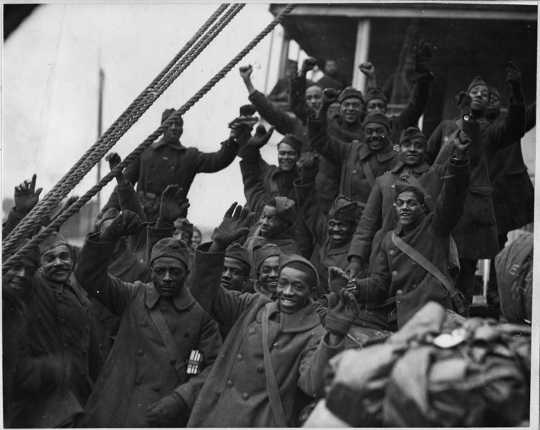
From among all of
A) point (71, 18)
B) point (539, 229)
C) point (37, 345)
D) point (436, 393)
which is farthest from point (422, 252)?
point (71, 18)

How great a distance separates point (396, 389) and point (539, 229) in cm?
243

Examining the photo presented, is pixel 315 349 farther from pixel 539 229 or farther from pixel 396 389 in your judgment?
pixel 396 389

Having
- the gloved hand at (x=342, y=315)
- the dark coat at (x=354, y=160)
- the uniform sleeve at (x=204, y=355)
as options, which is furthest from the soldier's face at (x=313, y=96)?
the gloved hand at (x=342, y=315)

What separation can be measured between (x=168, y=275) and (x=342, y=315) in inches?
57.6

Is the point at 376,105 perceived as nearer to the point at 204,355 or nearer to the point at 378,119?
the point at 378,119

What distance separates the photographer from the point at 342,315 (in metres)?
4.21

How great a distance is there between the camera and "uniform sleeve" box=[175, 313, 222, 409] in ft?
16.5

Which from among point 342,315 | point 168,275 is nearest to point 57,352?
point 168,275

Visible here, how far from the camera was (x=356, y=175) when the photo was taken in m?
7.50

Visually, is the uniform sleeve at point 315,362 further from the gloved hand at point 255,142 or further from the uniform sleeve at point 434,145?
the gloved hand at point 255,142

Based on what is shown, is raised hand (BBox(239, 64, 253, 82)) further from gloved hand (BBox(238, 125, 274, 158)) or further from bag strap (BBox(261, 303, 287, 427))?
bag strap (BBox(261, 303, 287, 427))

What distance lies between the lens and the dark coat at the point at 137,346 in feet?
16.7

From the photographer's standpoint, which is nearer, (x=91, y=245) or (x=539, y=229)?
(x=539, y=229)

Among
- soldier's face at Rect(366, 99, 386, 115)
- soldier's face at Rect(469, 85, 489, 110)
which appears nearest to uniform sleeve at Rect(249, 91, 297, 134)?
soldier's face at Rect(366, 99, 386, 115)
